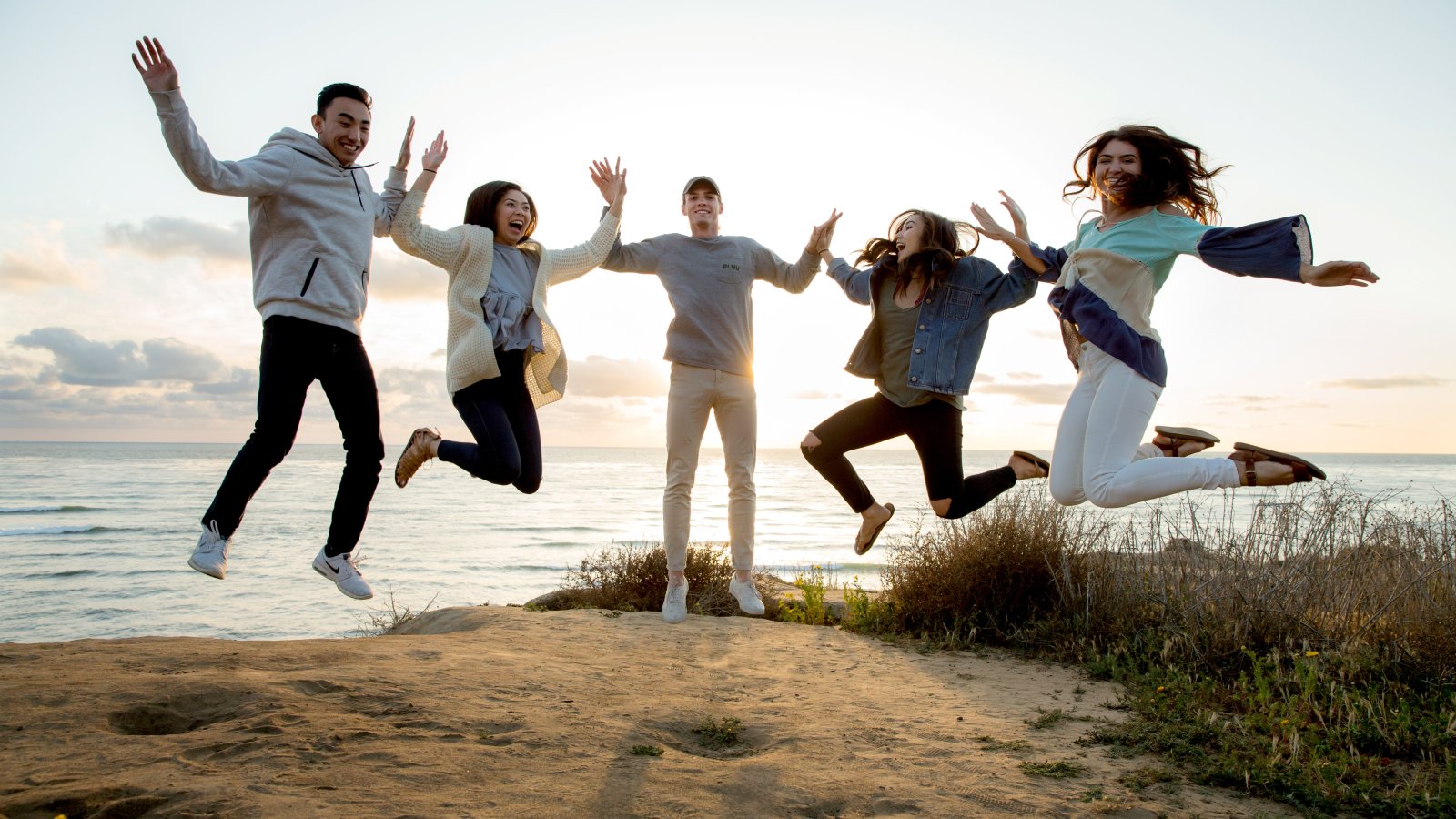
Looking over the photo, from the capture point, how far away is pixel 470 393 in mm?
5383

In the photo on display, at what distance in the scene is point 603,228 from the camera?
21.6 ft

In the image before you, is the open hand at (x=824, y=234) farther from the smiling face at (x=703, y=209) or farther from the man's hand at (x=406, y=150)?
the man's hand at (x=406, y=150)

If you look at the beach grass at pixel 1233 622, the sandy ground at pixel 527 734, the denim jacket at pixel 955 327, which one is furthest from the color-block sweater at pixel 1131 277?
the sandy ground at pixel 527 734

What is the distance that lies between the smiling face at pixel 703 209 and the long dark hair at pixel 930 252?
1476 mm

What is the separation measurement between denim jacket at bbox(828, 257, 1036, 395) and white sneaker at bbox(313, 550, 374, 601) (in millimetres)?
3243

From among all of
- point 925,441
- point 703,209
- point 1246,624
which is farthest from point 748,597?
point 1246,624

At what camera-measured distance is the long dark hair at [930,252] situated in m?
5.94

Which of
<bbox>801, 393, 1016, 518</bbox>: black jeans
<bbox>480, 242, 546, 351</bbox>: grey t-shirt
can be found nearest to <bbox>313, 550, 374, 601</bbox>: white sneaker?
<bbox>480, 242, 546, 351</bbox>: grey t-shirt

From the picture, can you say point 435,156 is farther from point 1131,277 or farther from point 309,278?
point 1131,277

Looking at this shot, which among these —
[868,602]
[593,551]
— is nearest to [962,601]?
[868,602]

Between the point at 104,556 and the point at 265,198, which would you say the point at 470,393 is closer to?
the point at 265,198

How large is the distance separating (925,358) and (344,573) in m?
3.60

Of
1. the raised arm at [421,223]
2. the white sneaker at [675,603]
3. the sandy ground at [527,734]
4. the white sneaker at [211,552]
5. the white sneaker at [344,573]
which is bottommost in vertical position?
the sandy ground at [527,734]

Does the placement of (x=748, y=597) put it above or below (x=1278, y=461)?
below
